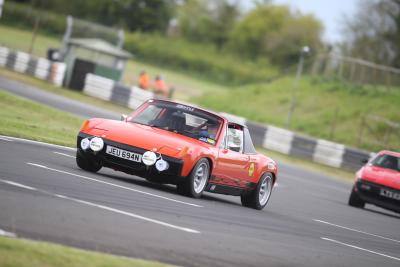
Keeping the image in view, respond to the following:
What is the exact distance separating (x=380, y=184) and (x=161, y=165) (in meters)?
8.83

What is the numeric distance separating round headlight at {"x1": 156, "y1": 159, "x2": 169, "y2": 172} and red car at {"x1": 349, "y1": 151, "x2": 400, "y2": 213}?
342 inches

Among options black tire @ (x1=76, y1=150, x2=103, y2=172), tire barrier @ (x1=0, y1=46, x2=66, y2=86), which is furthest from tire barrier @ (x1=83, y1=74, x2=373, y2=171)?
black tire @ (x1=76, y1=150, x2=103, y2=172)

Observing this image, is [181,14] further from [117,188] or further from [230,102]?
[117,188]

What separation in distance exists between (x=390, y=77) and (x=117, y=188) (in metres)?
38.1

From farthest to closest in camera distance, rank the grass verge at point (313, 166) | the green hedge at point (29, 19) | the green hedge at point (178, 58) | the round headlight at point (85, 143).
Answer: the green hedge at point (178, 58), the green hedge at point (29, 19), the grass verge at point (313, 166), the round headlight at point (85, 143)

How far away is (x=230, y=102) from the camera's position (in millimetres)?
54250

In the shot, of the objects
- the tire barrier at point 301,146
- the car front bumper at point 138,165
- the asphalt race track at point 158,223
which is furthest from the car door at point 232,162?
the tire barrier at point 301,146

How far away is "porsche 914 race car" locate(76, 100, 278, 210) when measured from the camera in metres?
12.5

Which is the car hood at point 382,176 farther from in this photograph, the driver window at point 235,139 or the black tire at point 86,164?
the black tire at point 86,164

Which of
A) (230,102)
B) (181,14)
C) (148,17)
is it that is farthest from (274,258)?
(181,14)

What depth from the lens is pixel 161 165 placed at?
12414 millimetres

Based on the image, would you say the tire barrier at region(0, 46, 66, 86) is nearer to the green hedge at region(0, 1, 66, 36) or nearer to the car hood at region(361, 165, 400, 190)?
the car hood at region(361, 165, 400, 190)

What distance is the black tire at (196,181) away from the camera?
1273 cm

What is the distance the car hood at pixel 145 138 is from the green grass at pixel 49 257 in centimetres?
524
